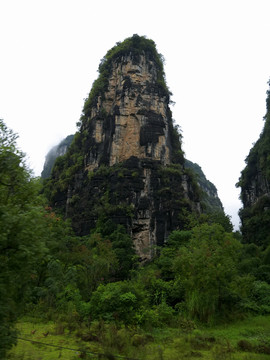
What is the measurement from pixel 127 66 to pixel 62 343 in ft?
140

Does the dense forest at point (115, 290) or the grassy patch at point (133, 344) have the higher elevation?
the dense forest at point (115, 290)

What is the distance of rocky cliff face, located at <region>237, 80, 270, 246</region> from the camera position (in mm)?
36278

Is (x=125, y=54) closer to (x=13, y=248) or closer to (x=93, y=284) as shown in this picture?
(x=93, y=284)

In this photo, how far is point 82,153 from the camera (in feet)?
146

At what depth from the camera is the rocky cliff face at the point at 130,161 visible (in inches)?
1374

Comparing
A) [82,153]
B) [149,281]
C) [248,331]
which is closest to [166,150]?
[82,153]

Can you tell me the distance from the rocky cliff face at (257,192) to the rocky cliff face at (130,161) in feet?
25.8

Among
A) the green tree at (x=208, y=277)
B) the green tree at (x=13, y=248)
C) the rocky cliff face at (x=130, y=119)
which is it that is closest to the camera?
the green tree at (x=13, y=248)

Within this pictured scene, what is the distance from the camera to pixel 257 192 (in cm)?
4388

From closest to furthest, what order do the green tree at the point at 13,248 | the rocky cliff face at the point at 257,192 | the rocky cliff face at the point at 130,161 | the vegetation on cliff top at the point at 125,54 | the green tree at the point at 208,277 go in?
the green tree at the point at 13,248, the green tree at the point at 208,277, the rocky cliff face at the point at 130,161, the rocky cliff face at the point at 257,192, the vegetation on cliff top at the point at 125,54

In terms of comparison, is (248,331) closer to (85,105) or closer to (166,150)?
(166,150)

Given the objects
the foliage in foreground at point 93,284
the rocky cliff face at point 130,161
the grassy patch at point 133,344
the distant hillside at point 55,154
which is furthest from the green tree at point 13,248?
the distant hillside at point 55,154

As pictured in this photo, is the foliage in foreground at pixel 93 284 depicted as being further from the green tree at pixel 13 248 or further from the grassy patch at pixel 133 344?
the grassy patch at pixel 133 344

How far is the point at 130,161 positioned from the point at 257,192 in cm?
2117
